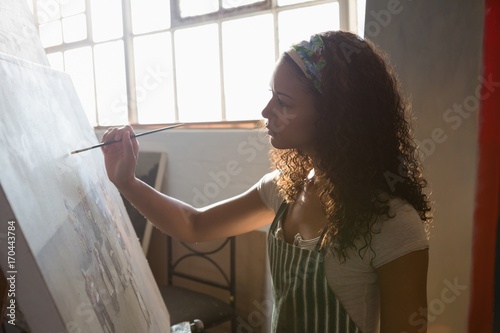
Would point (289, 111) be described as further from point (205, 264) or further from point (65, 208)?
point (205, 264)

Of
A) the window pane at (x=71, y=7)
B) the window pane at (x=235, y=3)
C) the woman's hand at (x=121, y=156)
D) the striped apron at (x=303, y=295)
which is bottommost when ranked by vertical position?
the striped apron at (x=303, y=295)

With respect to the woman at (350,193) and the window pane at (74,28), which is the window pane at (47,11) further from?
the woman at (350,193)

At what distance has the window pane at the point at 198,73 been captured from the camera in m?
2.35

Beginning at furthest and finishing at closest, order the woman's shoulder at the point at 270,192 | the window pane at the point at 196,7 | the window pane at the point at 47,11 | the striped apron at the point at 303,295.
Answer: the window pane at the point at 47,11 → the window pane at the point at 196,7 → the woman's shoulder at the point at 270,192 → the striped apron at the point at 303,295

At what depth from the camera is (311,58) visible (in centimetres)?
87

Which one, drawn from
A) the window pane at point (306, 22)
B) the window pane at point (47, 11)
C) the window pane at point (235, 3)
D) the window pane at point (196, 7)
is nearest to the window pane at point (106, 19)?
the window pane at point (47, 11)

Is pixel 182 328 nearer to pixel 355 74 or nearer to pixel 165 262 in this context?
pixel 355 74

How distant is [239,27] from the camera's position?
2240 millimetres

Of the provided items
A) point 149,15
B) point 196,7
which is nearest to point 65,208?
point 196,7

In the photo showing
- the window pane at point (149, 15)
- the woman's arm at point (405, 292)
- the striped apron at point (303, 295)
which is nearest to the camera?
the woman's arm at point (405, 292)

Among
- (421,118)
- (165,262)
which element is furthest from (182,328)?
(165,262)

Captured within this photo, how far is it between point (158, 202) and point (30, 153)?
547 mm

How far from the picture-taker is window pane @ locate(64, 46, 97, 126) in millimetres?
2941

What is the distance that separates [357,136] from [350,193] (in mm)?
113
